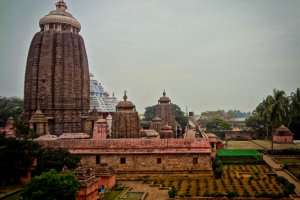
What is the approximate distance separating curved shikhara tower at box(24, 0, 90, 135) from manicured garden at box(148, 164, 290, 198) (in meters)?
13.8

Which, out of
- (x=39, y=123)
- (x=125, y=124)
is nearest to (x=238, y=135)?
(x=125, y=124)

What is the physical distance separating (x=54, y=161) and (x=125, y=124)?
899 cm

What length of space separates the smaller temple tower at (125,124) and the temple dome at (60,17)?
1101cm

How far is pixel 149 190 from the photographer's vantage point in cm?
2173

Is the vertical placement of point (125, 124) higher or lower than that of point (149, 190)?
higher

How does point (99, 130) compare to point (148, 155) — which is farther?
point (99, 130)

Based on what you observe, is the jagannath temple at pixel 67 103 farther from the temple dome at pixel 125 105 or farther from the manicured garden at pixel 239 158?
the manicured garden at pixel 239 158

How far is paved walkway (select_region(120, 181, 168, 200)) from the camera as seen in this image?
787 inches

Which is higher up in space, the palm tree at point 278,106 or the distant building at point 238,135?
the palm tree at point 278,106

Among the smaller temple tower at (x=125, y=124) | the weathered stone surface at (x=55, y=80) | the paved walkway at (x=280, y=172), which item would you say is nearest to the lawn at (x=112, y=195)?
the smaller temple tower at (x=125, y=124)

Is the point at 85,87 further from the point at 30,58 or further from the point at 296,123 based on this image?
the point at 296,123

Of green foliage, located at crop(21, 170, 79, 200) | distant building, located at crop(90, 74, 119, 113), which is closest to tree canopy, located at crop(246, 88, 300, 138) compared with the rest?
distant building, located at crop(90, 74, 119, 113)

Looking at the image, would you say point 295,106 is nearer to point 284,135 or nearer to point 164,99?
point 284,135

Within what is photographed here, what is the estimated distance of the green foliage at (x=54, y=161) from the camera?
23.0 meters
